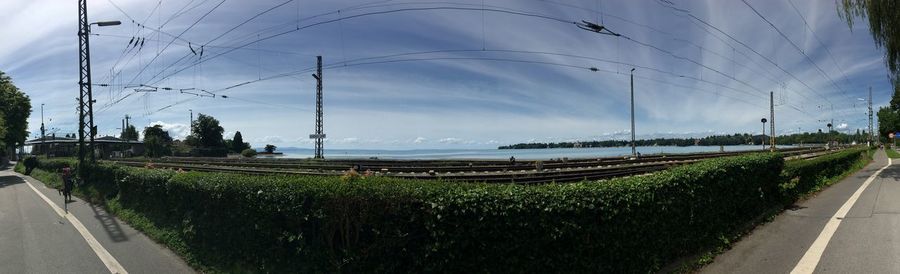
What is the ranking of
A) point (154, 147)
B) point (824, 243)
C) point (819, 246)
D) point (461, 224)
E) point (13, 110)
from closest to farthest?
point (461, 224)
point (819, 246)
point (824, 243)
point (13, 110)
point (154, 147)

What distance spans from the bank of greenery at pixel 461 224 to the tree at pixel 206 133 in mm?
84726

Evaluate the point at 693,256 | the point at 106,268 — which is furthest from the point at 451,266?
the point at 106,268

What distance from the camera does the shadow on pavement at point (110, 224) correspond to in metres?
9.83

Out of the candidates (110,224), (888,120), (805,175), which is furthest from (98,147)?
(888,120)

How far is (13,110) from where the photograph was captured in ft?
144

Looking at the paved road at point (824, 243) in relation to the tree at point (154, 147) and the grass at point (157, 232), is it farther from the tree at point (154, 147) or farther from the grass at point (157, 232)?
the tree at point (154, 147)

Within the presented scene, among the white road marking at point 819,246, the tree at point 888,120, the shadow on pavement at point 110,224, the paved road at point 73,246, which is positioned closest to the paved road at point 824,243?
the white road marking at point 819,246

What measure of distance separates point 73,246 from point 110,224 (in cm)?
296

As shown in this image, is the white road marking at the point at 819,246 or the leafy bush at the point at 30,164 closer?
the white road marking at the point at 819,246

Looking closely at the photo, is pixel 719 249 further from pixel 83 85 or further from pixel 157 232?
pixel 83 85

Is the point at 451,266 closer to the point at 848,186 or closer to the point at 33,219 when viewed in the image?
the point at 33,219

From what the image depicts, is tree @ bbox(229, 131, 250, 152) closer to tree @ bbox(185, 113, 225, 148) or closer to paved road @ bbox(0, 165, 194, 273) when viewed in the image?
tree @ bbox(185, 113, 225, 148)

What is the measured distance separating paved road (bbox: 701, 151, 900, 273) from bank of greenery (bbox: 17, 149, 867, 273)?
54 cm

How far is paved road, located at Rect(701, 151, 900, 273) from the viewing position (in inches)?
229
